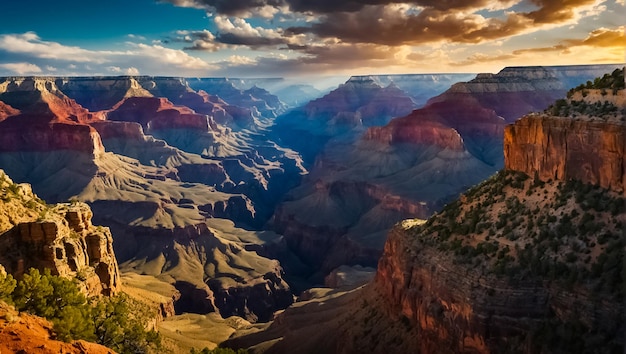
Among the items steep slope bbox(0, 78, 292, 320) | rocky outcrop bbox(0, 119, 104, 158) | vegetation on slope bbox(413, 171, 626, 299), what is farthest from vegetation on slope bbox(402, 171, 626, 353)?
rocky outcrop bbox(0, 119, 104, 158)

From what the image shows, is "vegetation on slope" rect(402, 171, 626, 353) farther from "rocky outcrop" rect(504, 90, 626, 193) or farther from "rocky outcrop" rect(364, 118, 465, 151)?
"rocky outcrop" rect(364, 118, 465, 151)

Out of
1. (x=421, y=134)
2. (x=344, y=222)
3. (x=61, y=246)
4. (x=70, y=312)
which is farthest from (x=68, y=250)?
(x=421, y=134)

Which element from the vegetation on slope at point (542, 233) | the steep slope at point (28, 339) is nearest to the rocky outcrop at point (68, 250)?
the steep slope at point (28, 339)

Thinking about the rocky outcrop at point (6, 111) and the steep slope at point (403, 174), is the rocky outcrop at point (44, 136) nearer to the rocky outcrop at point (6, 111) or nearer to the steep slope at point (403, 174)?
the rocky outcrop at point (6, 111)

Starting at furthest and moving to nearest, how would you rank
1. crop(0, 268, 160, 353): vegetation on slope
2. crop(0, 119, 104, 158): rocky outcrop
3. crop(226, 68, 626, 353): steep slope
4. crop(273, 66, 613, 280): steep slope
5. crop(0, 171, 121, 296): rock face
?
crop(0, 119, 104, 158): rocky outcrop → crop(273, 66, 613, 280): steep slope → crop(0, 171, 121, 296): rock face → crop(226, 68, 626, 353): steep slope → crop(0, 268, 160, 353): vegetation on slope

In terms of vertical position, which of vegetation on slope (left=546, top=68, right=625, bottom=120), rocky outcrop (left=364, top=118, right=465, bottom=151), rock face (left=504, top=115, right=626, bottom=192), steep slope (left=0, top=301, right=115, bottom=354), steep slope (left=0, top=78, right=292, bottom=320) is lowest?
steep slope (left=0, top=78, right=292, bottom=320)

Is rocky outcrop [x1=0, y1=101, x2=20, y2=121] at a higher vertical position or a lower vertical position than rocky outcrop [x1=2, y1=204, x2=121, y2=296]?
higher

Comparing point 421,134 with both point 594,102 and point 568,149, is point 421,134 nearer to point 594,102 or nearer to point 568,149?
point 594,102
